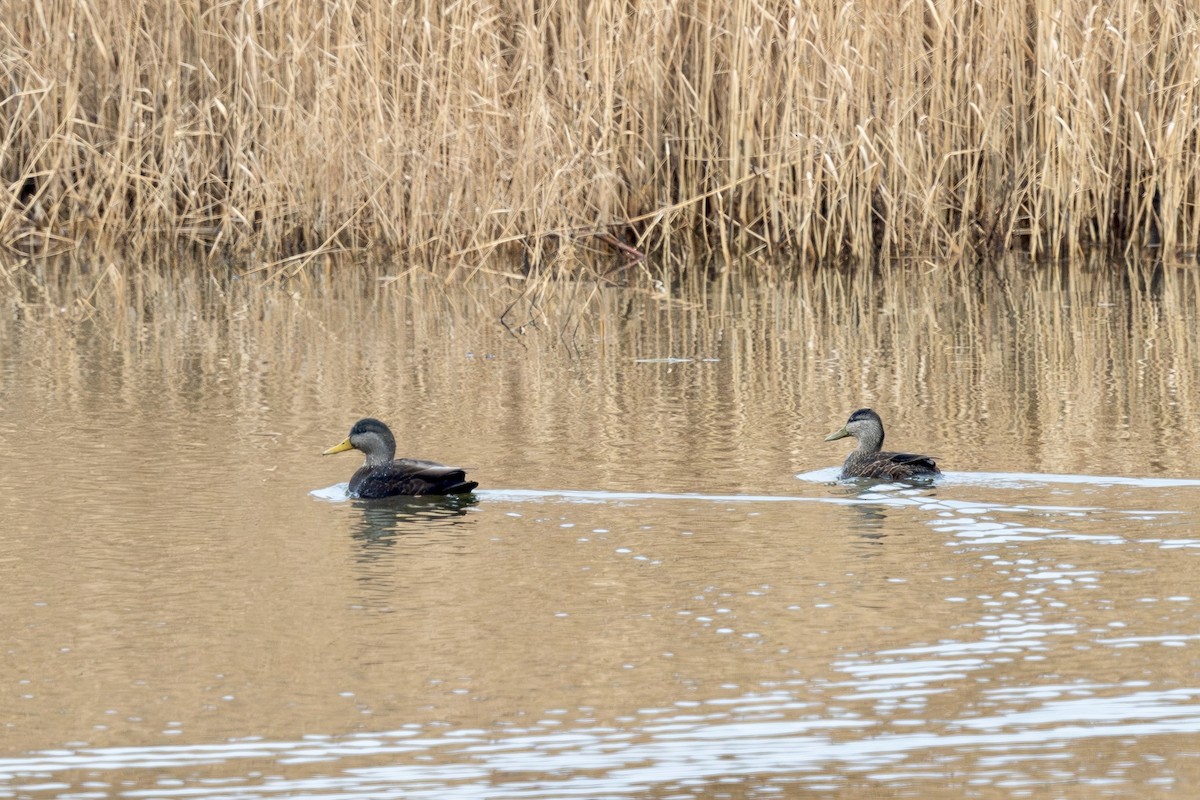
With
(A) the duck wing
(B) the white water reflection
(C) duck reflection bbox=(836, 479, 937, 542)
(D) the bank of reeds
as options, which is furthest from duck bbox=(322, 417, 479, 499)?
(D) the bank of reeds

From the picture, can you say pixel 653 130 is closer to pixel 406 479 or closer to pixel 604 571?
pixel 406 479

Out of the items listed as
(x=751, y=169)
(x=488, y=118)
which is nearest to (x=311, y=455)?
(x=488, y=118)

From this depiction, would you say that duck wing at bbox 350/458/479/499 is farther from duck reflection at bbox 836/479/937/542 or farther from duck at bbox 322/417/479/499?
duck reflection at bbox 836/479/937/542

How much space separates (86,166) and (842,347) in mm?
5650

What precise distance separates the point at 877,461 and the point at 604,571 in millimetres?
1641

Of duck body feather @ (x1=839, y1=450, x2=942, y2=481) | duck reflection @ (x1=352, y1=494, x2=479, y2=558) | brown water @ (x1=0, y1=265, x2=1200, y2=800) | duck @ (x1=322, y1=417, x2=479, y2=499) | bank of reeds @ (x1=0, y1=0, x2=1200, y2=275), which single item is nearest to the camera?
brown water @ (x1=0, y1=265, x2=1200, y2=800)

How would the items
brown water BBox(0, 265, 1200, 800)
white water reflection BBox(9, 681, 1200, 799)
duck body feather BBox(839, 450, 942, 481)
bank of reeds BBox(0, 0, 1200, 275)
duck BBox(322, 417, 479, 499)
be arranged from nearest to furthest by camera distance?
1. white water reflection BBox(9, 681, 1200, 799)
2. brown water BBox(0, 265, 1200, 800)
3. duck BBox(322, 417, 479, 499)
4. duck body feather BBox(839, 450, 942, 481)
5. bank of reeds BBox(0, 0, 1200, 275)

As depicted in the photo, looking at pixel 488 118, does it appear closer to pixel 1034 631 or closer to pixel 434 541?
→ pixel 434 541

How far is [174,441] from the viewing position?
7473 millimetres

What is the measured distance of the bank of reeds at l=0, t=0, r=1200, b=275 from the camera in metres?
12.0

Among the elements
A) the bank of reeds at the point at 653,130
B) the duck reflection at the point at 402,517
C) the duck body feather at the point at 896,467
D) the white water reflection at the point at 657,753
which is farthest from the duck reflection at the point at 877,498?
the bank of reeds at the point at 653,130

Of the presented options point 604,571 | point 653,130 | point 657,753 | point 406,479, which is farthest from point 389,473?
point 653,130

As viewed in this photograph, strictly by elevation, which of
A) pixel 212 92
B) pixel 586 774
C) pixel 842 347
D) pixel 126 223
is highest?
pixel 212 92

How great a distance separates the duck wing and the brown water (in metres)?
0.08
